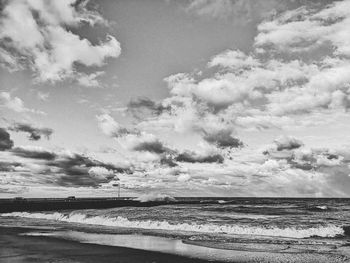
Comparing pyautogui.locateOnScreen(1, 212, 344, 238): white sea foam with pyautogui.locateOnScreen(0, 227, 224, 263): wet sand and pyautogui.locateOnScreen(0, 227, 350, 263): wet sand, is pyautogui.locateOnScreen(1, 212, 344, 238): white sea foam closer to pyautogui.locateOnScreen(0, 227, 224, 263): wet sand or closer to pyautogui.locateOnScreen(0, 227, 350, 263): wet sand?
pyautogui.locateOnScreen(0, 227, 350, 263): wet sand

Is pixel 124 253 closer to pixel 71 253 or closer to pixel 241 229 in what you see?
pixel 71 253

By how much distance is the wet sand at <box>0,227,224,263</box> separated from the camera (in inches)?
659

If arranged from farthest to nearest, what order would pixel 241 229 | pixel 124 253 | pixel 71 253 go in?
1. pixel 241 229
2. pixel 124 253
3. pixel 71 253

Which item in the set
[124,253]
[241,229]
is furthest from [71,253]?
[241,229]

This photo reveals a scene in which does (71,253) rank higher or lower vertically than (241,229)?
lower

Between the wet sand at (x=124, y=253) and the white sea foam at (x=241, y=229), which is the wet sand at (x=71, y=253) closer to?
the wet sand at (x=124, y=253)

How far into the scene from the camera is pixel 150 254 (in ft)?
61.9

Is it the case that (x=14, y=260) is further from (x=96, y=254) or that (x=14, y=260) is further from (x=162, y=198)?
(x=162, y=198)

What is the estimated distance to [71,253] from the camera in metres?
18.6

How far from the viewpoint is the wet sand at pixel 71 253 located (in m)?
16.7

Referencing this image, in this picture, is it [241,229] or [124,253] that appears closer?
[124,253]

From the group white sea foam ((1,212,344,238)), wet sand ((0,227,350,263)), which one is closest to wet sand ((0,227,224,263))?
wet sand ((0,227,350,263))

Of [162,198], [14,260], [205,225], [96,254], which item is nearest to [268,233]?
[205,225]

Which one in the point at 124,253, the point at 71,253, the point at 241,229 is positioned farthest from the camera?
the point at 241,229
